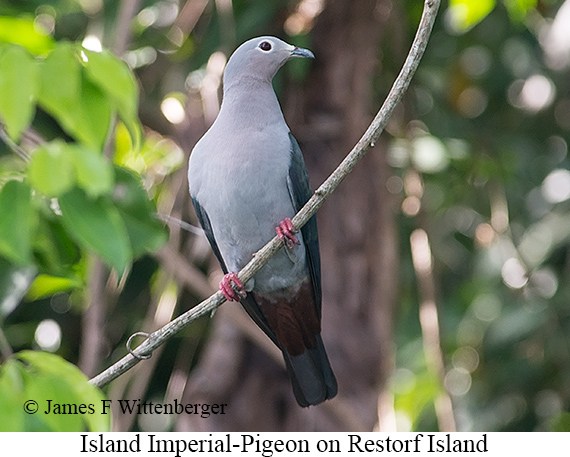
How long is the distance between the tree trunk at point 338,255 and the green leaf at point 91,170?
5.94 ft

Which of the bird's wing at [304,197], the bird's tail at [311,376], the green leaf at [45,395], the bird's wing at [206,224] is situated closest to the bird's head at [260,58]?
the bird's wing at [304,197]

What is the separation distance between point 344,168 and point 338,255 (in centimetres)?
187

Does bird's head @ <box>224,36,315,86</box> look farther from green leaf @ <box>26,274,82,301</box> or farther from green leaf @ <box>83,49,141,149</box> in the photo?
green leaf @ <box>26,274,82,301</box>

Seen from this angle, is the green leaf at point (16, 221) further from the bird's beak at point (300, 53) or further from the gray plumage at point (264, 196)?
the bird's beak at point (300, 53)

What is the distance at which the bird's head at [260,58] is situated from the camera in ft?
9.25

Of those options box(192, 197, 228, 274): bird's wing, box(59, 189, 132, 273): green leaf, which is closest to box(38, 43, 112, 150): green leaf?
box(59, 189, 132, 273): green leaf

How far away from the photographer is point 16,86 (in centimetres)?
222

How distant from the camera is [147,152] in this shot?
430cm

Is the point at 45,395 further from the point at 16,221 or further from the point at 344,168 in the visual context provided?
the point at 344,168

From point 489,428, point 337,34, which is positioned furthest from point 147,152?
point 489,428

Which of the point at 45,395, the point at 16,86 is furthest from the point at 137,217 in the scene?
the point at 45,395

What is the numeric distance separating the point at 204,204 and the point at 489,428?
301cm

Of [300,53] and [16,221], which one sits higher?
[300,53]

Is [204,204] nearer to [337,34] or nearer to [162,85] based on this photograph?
[337,34]
